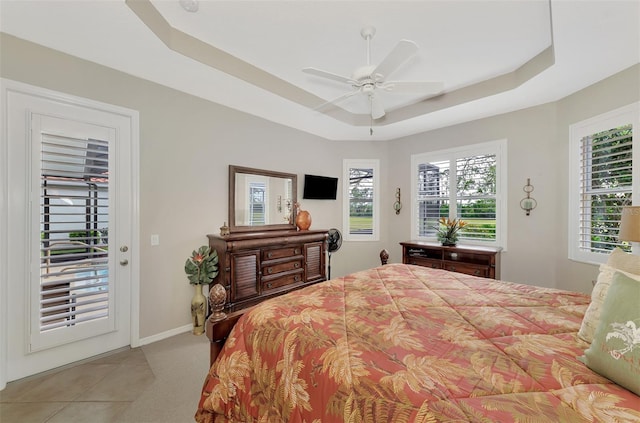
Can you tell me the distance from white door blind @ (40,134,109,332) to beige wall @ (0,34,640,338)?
353mm

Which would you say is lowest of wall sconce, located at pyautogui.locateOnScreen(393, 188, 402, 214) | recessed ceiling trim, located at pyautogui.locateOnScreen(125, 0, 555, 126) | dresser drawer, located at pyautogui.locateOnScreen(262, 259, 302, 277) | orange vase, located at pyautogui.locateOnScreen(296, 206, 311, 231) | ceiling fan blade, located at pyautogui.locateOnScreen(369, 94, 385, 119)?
dresser drawer, located at pyautogui.locateOnScreen(262, 259, 302, 277)

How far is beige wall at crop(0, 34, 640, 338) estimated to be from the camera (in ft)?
8.38

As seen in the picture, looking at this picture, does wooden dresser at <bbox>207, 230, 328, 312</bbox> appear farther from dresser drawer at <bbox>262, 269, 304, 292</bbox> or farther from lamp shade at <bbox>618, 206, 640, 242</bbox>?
lamp shade at <bbox>618, 206, 640, 242</bbox>

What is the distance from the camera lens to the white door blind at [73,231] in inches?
90.4

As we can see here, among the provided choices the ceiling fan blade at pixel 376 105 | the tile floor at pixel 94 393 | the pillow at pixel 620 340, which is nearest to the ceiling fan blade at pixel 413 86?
the ceiling fan blade at pixel 376 105

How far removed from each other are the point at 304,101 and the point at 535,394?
358cm

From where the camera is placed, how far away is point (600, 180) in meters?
2.94

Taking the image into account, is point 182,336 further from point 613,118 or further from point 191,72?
point 613,118

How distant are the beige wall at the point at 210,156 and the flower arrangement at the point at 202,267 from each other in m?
0.16

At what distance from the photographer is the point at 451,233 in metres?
3.98

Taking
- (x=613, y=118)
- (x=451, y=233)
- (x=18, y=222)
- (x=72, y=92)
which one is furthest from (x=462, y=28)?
(x=18, y=222)

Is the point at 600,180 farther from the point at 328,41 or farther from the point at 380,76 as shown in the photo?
the point at 328,41

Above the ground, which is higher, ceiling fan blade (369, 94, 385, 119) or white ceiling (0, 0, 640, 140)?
white ceiling (0, 0, 640, 140)

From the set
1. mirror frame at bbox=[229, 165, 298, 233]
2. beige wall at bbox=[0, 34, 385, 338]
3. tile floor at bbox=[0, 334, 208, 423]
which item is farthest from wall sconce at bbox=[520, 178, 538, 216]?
tile floor at bbox=[0, 334, 208, 423]
